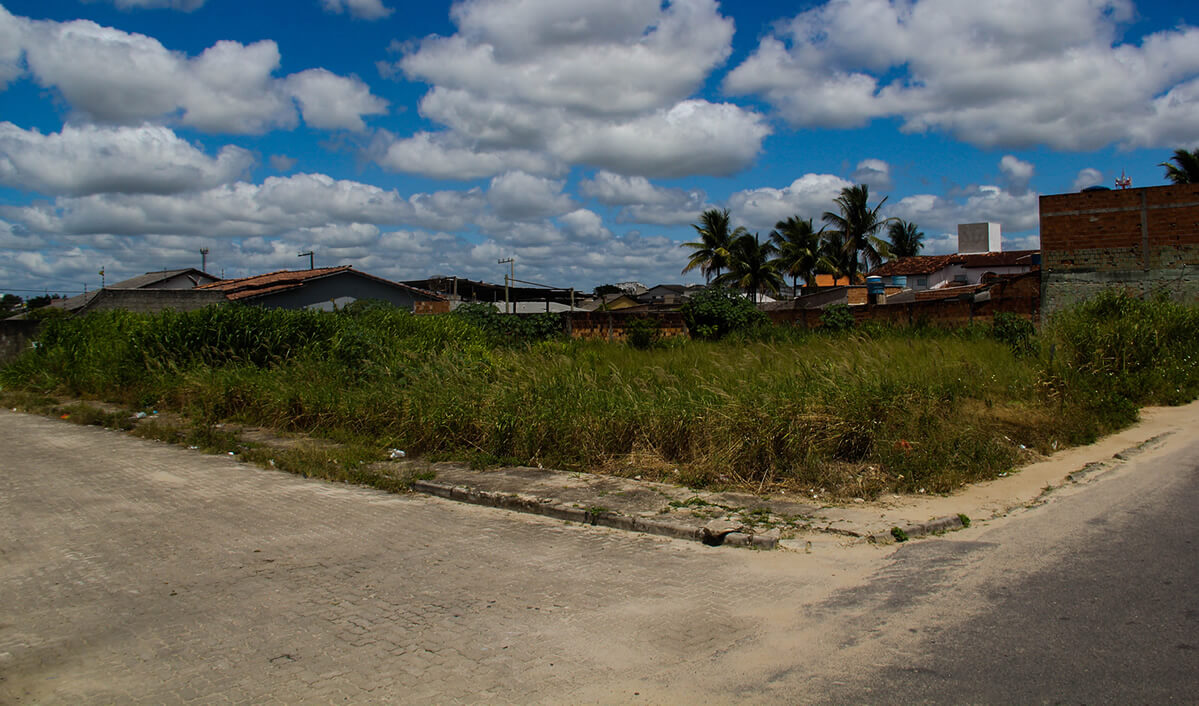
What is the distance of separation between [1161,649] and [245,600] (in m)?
5.08

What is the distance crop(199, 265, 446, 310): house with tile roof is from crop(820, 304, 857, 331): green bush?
19171mm

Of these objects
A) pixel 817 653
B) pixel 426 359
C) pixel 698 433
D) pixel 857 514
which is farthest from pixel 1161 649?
pixel 426 359

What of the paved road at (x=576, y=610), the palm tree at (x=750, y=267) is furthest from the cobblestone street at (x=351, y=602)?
the palm tree at (x=750, y=267)

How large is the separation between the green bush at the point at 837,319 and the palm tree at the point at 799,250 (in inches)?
1110

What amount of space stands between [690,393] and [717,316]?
1261 centimetres

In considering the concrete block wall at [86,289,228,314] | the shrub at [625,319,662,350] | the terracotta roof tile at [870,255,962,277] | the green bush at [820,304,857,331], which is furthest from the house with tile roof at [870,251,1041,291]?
the concrete block wall at [86,289,228,314]

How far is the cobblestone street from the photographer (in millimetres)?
3861

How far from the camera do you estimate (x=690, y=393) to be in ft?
29.9

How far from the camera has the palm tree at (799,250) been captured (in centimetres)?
4838

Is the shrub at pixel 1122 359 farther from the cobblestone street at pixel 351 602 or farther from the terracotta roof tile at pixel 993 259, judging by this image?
the terracotta roof tile at pixel 993 259

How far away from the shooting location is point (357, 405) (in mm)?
10984

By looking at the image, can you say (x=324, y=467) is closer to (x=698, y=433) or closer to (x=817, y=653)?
(x=698, y=433)

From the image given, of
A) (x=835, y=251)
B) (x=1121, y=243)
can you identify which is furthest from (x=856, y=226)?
(x=1121, y=243)

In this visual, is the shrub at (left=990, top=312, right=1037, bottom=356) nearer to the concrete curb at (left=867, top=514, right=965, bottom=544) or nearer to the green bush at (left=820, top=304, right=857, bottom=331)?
the green bush at (left=820, top=304, right=857, bottom=331)
